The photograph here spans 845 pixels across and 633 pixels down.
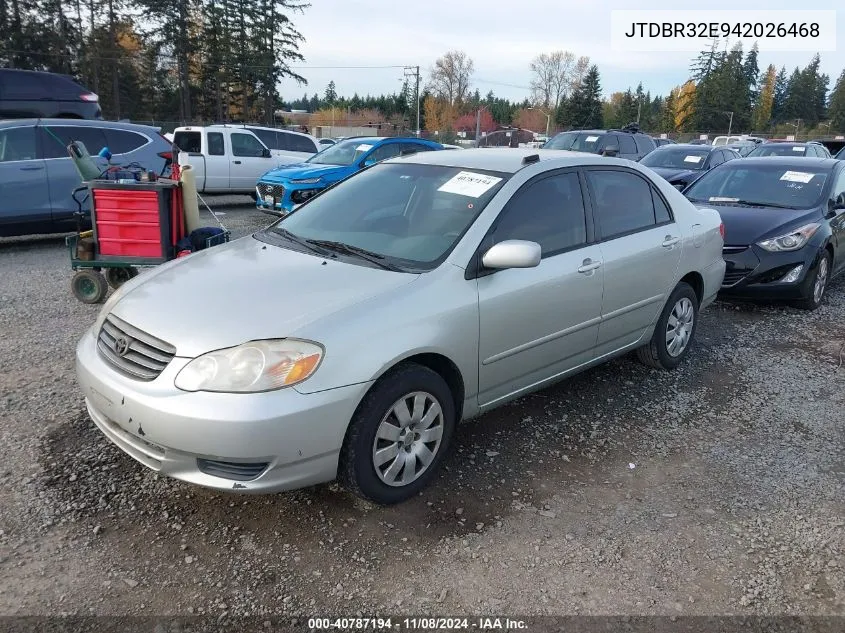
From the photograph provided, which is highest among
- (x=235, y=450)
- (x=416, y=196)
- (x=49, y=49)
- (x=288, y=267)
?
(x=49, y=49)

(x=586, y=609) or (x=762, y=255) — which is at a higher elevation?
(x=762, y=255)

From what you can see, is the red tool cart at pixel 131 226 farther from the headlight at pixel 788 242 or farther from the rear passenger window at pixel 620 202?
the headlight at pixel 788 242

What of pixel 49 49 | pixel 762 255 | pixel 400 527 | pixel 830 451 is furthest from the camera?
pixel 49 49

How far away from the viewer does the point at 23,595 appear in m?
2.42

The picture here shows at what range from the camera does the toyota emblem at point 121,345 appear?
2862 millimetres

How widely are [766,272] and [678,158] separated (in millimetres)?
7001

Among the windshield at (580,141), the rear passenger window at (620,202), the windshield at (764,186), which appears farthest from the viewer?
the windshield at (580,141)

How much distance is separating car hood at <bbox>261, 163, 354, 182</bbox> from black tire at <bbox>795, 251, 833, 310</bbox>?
22.4 ft

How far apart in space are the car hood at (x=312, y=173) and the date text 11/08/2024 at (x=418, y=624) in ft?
28.6

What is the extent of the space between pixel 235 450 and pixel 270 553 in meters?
0.54

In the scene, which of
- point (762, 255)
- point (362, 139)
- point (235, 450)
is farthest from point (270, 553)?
point (362, 139)

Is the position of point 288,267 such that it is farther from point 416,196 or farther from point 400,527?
point 400,527

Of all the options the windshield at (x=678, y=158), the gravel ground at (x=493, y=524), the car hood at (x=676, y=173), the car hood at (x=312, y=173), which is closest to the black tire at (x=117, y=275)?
the gravel ground at (x=493, y=524)

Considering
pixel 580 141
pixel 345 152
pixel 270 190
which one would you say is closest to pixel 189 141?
pixel 270 190
